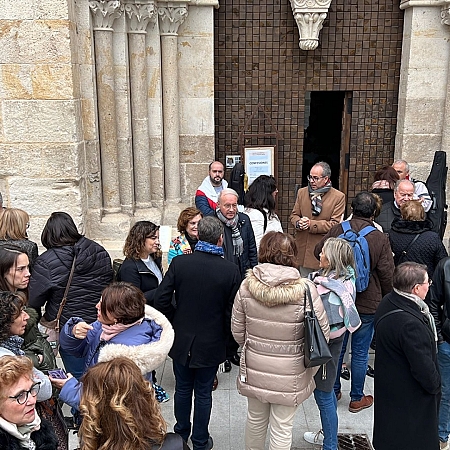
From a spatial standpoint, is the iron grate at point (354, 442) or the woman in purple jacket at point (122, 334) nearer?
the woman in purple jacket at point (122, 334)

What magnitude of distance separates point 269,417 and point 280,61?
4.21 meters

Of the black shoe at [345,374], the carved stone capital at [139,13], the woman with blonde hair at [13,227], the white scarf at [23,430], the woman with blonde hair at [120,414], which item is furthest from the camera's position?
the carved stone capital at [139,13]

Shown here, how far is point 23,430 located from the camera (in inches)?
74.4

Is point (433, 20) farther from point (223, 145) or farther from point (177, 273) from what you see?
point (177, 273)

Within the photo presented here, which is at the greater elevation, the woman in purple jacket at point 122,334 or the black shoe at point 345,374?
the woman in purple jacket at point 122,334

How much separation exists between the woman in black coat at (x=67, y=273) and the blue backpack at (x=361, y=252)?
1.65 meters

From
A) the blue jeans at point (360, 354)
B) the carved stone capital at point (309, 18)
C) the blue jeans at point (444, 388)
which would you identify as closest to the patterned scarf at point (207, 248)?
the blue jeans at point (360, 354)

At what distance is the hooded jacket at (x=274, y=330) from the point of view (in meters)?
2.67

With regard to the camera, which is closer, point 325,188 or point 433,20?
point 325,188

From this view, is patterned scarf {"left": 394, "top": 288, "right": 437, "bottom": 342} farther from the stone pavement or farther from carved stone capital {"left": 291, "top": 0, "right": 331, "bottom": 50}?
carved stone capital {"left": 291, "top": 0, "right": 331, "bottom": 50}

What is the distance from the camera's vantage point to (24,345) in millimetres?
2512

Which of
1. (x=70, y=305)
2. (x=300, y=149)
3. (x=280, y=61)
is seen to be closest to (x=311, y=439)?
(x=70, y=305)

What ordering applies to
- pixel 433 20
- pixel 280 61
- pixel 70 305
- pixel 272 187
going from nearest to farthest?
pixel 70 305
pixel 272 187
pixel 433 20
pixel 280 61

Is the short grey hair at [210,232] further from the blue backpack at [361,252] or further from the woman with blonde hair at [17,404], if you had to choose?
the woman with blonde hair at [17,404]
